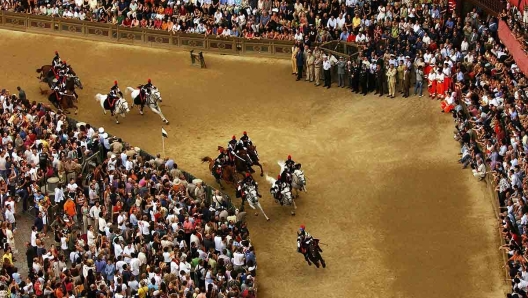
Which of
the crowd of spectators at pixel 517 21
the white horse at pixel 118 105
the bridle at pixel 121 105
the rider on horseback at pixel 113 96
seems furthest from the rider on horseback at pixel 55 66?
the crowd of spectators at pixel 517 21

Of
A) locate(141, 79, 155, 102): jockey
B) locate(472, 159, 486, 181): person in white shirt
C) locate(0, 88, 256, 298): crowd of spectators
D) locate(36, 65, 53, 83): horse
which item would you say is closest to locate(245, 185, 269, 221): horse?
locate(0, 88, 256, 298): crowd of spectators

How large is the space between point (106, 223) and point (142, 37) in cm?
2124

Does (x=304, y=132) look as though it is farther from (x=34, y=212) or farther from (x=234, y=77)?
(x=34, y=212)

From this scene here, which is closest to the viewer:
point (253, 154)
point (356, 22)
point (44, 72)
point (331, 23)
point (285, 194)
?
point (285, 194)

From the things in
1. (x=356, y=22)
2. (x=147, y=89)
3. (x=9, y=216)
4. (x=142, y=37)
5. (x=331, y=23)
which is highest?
(x=356, y=22)

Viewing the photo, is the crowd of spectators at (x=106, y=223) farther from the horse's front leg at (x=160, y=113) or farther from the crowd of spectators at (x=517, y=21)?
the crowd of spectators at (x=517, y=21)

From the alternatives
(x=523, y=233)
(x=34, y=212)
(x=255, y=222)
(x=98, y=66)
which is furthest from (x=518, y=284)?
(x=98, y=66)

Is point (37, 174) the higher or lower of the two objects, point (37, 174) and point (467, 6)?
the lower

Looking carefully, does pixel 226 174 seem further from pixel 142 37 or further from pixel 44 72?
pixel 142 37

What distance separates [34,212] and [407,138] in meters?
15.5

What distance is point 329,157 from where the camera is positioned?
44969 millimetres

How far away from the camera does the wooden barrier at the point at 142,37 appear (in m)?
54.9

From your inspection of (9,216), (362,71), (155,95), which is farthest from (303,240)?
(362,71)

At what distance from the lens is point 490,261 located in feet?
120
